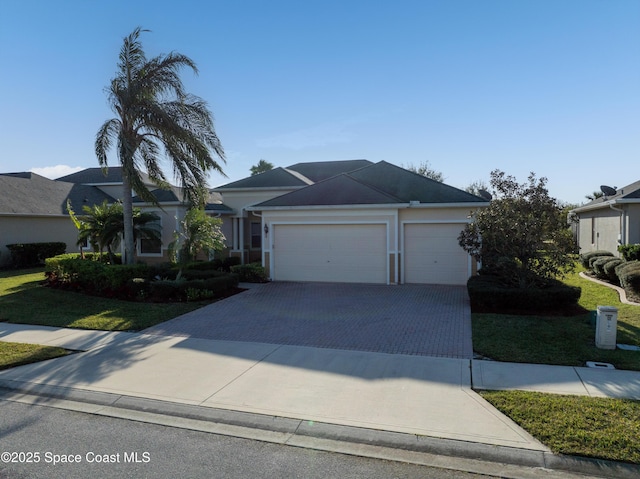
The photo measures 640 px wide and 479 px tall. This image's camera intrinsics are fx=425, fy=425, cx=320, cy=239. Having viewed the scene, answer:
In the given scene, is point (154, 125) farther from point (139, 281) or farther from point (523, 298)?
point (523, 298)

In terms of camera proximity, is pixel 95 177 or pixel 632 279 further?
pixel 95 177

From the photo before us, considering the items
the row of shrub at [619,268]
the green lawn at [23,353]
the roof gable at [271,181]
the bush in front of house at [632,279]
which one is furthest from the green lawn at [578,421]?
the roof gable at [271,181]

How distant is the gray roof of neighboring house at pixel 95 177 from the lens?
3123 centimetres

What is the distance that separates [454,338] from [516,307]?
10.6 feet

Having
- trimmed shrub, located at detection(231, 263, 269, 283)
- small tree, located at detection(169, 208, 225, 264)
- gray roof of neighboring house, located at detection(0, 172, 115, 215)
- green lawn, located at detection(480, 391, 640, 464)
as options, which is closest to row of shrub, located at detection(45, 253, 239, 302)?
small tree, located at detection(169, 208, 225, 264)

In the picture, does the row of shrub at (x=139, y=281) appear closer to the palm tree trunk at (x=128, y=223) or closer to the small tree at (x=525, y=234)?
the palm tree trunk at (x=128, y=223)

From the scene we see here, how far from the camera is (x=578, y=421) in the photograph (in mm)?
4766

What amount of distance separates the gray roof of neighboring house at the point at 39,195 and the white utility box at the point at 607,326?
25105mm

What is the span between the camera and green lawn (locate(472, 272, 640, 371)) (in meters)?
7.03

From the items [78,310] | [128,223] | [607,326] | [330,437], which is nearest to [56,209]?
[128,223]

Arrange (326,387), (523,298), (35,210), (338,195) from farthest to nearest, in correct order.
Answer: (35,210)
(338,195)
(523,298)
(326,387)

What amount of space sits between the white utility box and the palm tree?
12461 mm

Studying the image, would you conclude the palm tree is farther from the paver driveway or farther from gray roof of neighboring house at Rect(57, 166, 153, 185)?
gray roof of neighboring house at Rect(57, 166, 153, 185)

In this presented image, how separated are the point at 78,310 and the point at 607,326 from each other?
12480 millimetres
